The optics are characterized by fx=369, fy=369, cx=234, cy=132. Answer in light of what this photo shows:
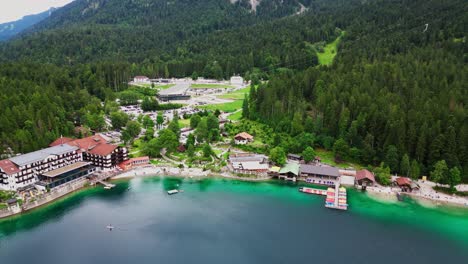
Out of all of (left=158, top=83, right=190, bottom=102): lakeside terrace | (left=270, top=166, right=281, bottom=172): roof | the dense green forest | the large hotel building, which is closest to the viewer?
the large hotel building

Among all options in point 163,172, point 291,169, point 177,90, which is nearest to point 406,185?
point 291,169

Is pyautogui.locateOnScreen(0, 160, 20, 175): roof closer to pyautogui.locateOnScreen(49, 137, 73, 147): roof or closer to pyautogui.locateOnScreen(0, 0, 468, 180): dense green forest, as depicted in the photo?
pyautogui.locateOnScreen(0, 0, 468, 180): dense green forest

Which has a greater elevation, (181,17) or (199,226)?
(181,17)

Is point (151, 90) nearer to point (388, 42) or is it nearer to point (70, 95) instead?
point (70, 95)

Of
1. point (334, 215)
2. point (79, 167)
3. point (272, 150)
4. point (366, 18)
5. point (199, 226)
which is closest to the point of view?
point (199, 226)

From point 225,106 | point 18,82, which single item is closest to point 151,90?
point 225,106

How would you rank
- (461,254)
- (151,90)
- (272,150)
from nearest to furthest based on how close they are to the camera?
(461,254)
(272,150)
(151,90)

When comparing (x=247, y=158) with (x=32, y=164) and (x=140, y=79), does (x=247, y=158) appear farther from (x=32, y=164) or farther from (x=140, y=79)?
(x=140, y=79)

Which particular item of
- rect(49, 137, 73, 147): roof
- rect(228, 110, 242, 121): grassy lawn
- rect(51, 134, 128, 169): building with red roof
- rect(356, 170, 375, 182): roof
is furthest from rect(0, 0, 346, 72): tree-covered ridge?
rect(356, 170, 375, 182): roof
